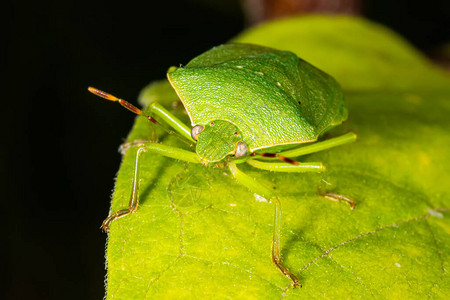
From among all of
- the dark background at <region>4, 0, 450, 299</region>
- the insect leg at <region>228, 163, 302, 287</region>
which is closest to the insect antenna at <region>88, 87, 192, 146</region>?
the insect leg at <region>228, 163, 302, 287</region>

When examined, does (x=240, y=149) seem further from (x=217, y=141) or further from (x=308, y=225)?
(x=308, y=225)

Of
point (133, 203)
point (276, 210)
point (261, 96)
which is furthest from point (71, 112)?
point (276, 210)

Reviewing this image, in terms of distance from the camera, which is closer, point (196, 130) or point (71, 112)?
point (196, 130)

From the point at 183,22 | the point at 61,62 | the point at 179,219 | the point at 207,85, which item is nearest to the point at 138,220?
the point at 179,219

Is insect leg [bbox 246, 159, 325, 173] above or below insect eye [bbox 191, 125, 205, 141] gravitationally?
below

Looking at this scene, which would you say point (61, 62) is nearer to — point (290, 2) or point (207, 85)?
point (290, 2)

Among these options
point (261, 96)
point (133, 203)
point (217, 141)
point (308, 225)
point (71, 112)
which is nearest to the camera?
point (133, 203)

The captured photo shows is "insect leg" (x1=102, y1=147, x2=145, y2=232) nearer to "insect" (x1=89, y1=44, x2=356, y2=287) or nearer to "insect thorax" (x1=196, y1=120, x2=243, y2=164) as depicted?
"insect" (x1=89, y1=44, x2=356, y2=287)
